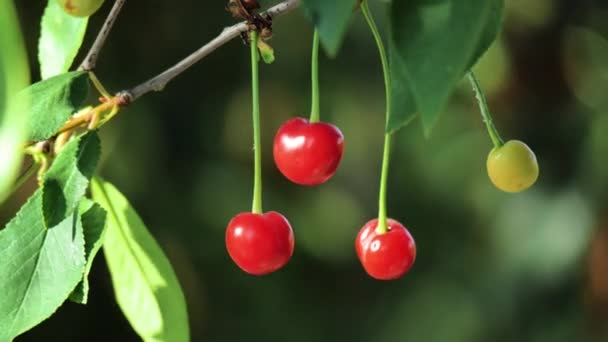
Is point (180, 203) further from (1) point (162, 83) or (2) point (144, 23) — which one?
(1) point (162, 83)

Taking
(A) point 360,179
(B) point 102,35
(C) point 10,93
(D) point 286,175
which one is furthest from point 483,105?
(A) point 360,179

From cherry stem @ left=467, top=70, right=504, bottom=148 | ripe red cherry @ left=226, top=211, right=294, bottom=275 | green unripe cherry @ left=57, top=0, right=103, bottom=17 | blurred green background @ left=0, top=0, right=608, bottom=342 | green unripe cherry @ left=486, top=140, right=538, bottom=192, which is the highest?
blurred green background @ left=0, top=0, right=608, bottom=342

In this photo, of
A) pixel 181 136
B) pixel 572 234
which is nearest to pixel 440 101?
pixel 572 234

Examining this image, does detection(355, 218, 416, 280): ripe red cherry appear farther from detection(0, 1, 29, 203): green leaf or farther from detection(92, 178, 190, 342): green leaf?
detection(0, 1, 29, 203): green leaf

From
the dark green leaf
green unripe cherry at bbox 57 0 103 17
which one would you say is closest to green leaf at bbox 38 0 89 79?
green unripe cherry at bbox 57 0 103 17

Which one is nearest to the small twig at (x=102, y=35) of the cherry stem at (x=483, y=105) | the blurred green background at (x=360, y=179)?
the cherry stem at (x=483, y=105)

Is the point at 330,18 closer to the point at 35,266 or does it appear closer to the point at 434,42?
the point at 434,42

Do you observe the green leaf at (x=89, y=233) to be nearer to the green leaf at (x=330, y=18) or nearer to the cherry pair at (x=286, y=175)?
the cherry pair at (x=286, y=175)
